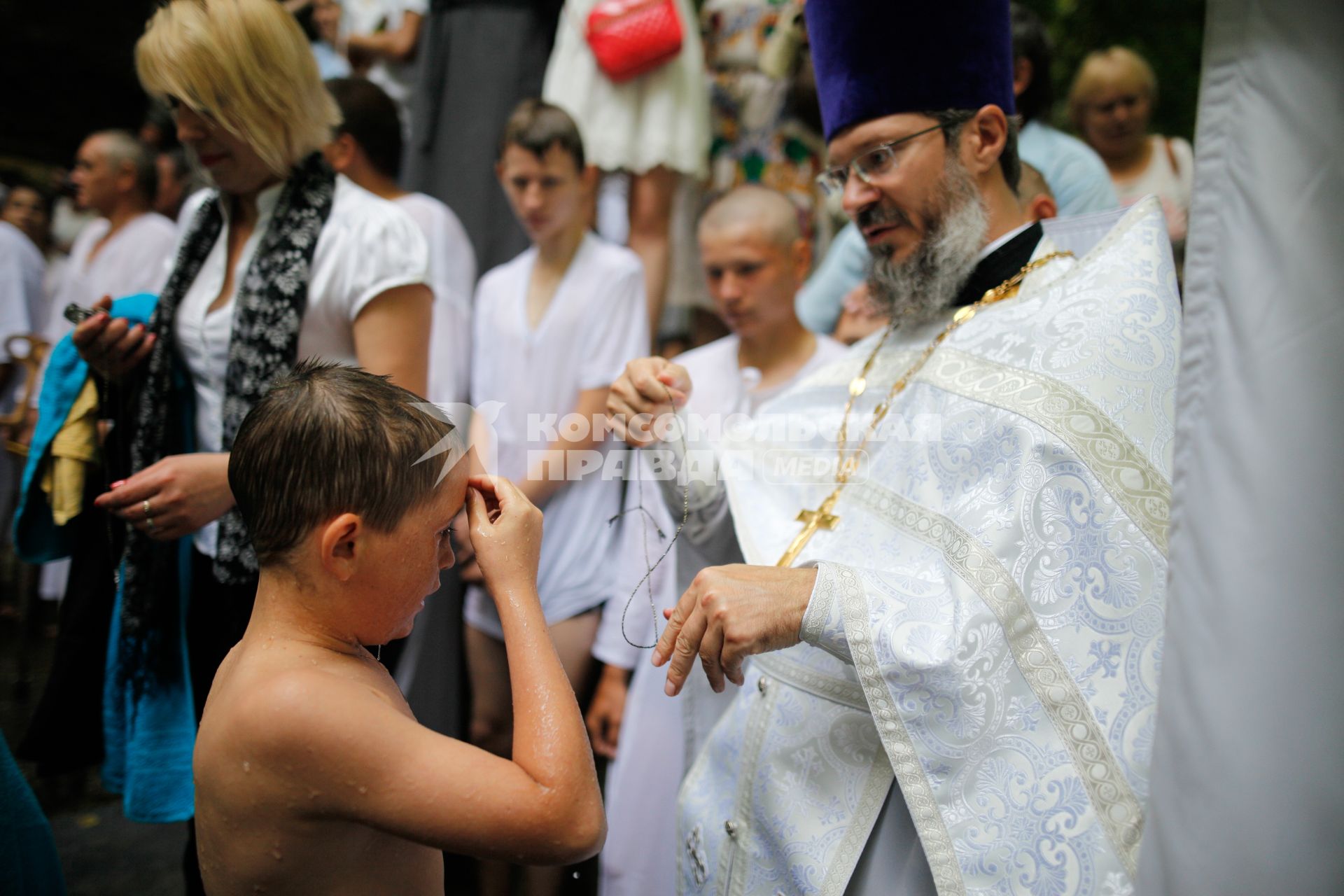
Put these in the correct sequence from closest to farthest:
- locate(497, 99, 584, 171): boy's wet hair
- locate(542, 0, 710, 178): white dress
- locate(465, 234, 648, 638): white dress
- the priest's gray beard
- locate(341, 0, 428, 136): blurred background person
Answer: the priest's gray beard, locate(465, 234, 648, 638): white dress, locate(497, 99, 584, 171): boy's wet hair, locate(542, 0, 710, 178): white dress, locate(341, 0, 428, 136): blurred background person

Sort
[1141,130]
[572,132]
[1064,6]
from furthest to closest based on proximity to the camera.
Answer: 1. [1064,6]
2. [1141,130]
3. [572,132]

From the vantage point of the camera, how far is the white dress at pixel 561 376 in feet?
9.56

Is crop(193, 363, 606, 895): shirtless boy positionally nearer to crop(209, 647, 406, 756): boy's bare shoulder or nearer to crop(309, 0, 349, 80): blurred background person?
crop(209, 647, 406, 756): boy's bare shoulder

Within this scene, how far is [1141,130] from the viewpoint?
3.88m

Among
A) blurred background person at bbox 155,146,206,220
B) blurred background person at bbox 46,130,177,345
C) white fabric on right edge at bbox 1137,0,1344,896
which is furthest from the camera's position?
blurred background person at bbox 155,146,206,220

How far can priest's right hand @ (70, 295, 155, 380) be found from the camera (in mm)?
2131

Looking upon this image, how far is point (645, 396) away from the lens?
204 centimetres

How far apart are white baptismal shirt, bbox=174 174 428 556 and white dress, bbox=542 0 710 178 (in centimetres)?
213

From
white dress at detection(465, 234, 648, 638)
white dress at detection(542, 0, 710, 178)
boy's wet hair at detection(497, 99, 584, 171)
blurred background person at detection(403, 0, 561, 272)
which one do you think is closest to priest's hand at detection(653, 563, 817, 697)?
white dress at detection(465, 234, 648, 638)

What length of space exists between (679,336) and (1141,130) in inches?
89.1

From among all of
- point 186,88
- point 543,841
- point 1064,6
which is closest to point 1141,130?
point 1064,6

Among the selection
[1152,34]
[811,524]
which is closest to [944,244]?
[811,524]

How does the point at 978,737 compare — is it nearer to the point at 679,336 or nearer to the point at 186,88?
the point at 186,88

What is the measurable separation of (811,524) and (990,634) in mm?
555
